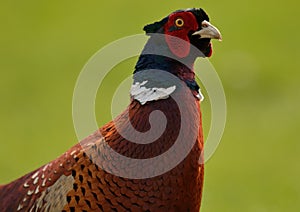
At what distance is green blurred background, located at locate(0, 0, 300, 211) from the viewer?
9844mm

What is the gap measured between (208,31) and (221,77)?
21.7 ft

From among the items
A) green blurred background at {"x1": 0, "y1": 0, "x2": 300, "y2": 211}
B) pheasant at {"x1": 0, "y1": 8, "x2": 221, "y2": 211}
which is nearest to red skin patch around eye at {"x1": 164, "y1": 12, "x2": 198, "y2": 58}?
pheasant at {"x1": 0, "y1": 8, "x2": 221, "y2": 211}

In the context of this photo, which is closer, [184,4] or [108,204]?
[108,204]

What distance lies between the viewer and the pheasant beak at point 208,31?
5227 millimetres

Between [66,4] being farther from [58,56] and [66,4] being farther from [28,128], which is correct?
[28,128]

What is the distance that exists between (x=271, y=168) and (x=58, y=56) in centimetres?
390

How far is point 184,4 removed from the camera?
42.2 feet

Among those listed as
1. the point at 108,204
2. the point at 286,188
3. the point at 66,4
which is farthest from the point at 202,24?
Answer: the point at 66,4

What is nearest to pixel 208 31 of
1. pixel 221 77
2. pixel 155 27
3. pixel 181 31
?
pixel 181 31

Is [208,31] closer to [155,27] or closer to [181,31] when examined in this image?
[181,31]

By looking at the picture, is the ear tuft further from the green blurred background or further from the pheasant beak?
the green blurred background

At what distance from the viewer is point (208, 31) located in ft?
17.2

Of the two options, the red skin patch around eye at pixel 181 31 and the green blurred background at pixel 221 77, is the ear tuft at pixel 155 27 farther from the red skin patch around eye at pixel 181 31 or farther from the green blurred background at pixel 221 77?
the green blurred background at pixel 221 77

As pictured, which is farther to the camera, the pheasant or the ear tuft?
the ear tuft
